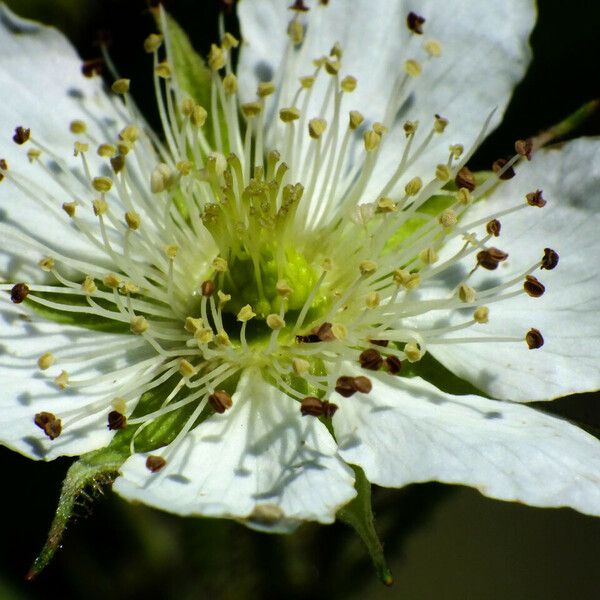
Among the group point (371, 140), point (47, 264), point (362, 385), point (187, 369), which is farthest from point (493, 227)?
point (47, 264)

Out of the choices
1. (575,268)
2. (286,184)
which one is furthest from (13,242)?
(575,268)

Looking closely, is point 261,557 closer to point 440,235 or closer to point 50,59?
point 440,235

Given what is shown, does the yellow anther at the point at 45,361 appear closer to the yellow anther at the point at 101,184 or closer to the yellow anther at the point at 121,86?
the yellow anther at the point at 101,184

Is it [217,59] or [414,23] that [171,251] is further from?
[414,23]

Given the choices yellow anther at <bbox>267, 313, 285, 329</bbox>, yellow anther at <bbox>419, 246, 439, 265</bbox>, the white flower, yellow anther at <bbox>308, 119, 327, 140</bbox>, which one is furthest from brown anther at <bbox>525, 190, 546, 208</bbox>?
yellow anther at <bbox>267, 313, 285, 329</bbox>

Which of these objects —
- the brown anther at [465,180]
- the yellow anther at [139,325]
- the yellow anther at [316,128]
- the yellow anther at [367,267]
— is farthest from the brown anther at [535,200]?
the yellow anther at [139,325]

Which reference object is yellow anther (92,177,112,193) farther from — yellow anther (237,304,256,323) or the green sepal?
the green sepal
